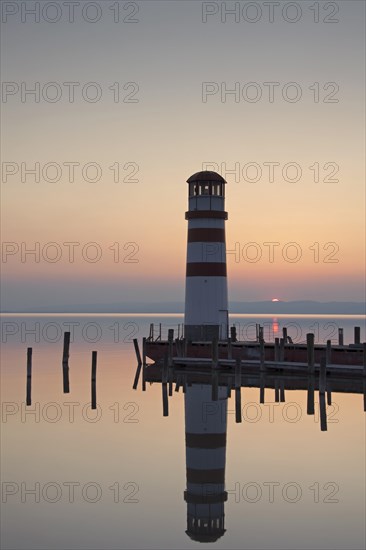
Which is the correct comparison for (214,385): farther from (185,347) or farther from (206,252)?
(206,252)

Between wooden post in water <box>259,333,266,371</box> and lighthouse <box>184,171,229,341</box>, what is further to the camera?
lighthouse <box>184,171,229,341</box>

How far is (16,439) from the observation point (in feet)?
86.7

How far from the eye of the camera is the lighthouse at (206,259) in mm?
43125

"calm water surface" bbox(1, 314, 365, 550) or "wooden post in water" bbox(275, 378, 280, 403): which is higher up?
"wooden post in water" bbox(275, 378, 280, 403)

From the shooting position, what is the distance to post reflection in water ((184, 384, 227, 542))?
16.4 meters

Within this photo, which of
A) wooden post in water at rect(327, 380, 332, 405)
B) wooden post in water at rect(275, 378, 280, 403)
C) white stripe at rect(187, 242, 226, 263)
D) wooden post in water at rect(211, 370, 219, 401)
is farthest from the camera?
white stripe at rect(187, 242, 226, 263)

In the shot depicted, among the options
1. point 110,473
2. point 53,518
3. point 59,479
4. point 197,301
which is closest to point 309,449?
point 110,473

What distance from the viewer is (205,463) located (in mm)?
22609

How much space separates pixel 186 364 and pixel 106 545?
3008 centimetres

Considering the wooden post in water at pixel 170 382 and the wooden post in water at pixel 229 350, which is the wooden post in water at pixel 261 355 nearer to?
the wooden post in water at pixel 229 350

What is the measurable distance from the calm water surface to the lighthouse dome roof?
13896 mm

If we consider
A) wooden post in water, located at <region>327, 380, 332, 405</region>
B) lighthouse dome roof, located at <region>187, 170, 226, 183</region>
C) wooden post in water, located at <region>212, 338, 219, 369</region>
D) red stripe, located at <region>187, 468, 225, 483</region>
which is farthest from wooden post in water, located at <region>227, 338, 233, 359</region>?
red stripe, located at <region>187, 468, 225, 483</region>

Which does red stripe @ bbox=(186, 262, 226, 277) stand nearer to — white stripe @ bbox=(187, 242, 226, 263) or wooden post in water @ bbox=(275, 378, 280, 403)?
white stripe @ bbox=(187, 242, 226, 263)

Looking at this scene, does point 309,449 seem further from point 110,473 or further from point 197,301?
point 197,301
